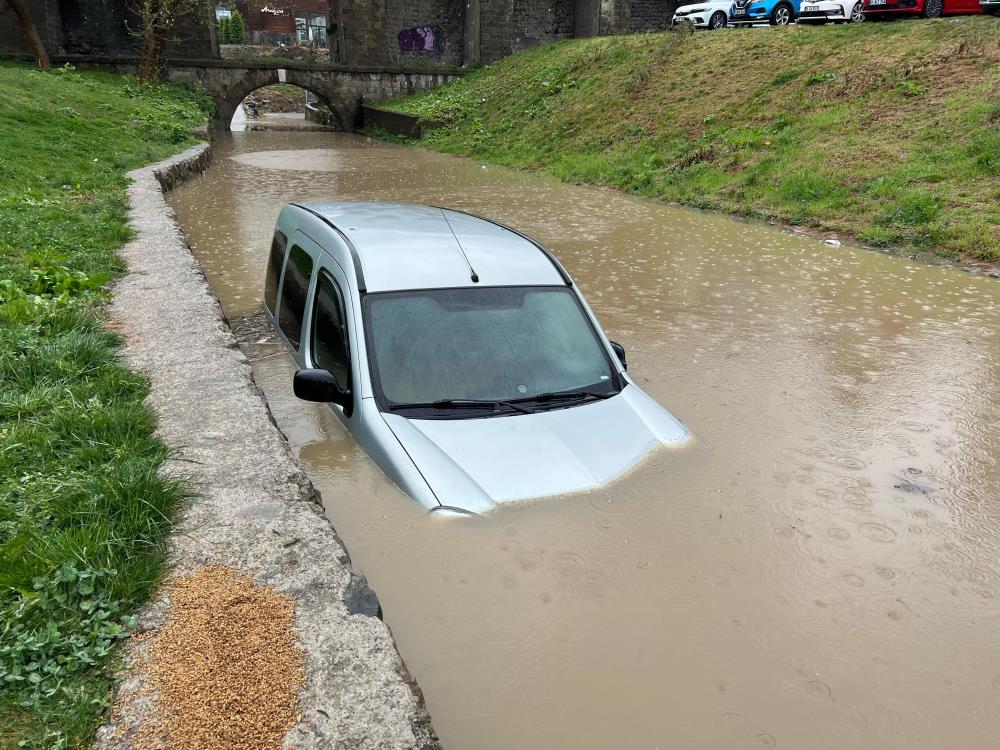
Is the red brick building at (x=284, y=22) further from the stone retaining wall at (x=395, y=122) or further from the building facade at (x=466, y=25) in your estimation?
the stone retaining wall at (x=395, y=122)

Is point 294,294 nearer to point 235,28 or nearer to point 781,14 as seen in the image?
point 781,14

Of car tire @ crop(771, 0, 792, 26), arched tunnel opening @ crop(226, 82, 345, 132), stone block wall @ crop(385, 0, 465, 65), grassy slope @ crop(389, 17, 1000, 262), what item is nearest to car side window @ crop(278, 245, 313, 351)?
grassy slope @ crop(389, 17, 1000, 262)

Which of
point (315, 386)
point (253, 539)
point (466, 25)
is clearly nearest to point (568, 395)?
point (315, 386)

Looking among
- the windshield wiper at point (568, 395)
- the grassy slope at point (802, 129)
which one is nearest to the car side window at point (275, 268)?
the windshield wiper at point (568, 395)

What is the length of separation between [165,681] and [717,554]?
2.36m

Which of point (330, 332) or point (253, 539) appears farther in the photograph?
point (330, 332)

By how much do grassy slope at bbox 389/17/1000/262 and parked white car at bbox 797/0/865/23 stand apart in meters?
1.90

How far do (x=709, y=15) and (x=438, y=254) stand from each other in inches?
1029

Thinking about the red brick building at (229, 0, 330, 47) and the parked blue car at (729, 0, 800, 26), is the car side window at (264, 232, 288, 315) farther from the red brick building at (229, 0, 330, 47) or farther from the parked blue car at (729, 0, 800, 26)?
the red brick building at (229, 0, 330, 47)

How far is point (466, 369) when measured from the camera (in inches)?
160

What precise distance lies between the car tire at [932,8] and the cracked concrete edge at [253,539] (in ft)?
63.2

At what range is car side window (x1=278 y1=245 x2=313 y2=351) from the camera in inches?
204

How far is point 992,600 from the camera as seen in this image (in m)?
3.38

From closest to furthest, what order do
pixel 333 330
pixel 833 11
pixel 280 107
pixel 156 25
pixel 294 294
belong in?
pixel 333 330 < pixel 294 294 < pixel 833 11 < pixel 156 25 < pixel 280 107
